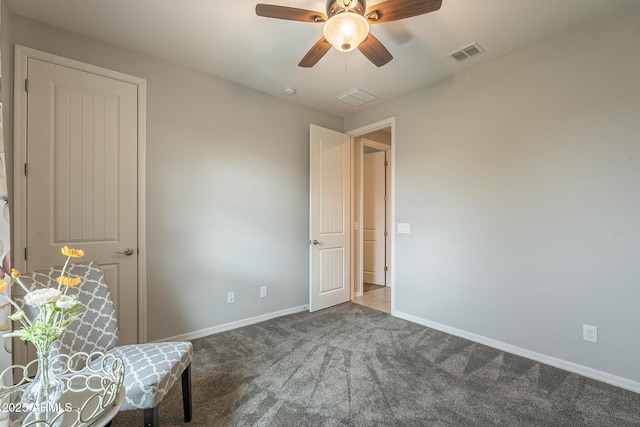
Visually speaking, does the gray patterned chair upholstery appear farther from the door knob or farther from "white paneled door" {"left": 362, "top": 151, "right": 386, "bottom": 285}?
"white paneled door" {"left": 362, "top": 151, "right": 386, "bottom": 285}

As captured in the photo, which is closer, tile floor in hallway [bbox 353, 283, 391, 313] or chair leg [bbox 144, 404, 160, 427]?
chair leg [bbox 144, 404, 160, 427]

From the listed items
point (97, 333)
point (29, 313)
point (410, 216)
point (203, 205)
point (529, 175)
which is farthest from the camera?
point (410, 216)

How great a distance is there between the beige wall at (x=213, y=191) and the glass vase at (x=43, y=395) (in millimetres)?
1718

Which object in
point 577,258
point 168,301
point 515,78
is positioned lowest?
point 168,301

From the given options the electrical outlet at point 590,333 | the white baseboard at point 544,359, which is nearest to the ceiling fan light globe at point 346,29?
the electrical outlet at point 590,333

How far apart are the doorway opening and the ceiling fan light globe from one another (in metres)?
2.62

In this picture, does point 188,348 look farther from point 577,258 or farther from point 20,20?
point 577,258

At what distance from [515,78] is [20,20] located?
3.88m

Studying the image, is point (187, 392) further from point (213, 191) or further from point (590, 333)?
point (590, 333)

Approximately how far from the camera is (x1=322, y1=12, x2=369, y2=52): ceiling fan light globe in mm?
1581

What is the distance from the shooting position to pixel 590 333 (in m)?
2.08

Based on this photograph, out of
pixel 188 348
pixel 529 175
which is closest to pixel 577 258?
pixel 529 175

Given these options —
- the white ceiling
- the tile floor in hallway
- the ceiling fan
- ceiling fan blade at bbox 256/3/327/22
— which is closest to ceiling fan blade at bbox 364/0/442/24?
the ceiling fan

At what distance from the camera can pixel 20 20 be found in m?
2.02
